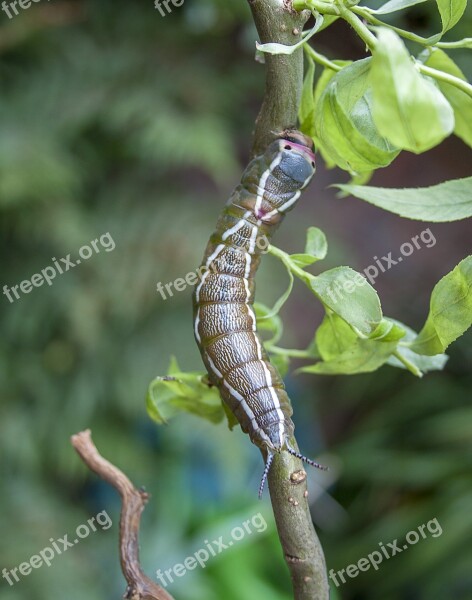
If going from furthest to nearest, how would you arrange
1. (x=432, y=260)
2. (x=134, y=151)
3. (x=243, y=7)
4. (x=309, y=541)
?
(x=432, y=260), (x=134, y=151), (x=243, y=7), (x=309, y=541)

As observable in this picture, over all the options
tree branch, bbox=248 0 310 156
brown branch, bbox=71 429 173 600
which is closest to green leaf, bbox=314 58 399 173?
tree branch, bbox=248 0 310 156

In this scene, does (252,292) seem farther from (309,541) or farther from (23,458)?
(23,458)

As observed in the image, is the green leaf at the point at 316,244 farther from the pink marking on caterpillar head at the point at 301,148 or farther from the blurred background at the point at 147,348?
the blurred background at the point at 147,348

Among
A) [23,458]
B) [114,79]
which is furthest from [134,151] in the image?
[23,458]

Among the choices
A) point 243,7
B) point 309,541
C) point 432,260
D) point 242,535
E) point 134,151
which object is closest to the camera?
point 309,541

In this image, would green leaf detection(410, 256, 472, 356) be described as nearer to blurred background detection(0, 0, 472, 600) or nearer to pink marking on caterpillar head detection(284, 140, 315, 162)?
pink marking on caterpillar head detection(284, 140, 315, 162)
